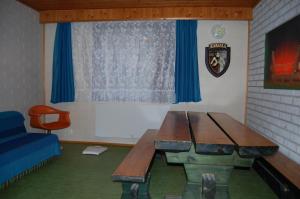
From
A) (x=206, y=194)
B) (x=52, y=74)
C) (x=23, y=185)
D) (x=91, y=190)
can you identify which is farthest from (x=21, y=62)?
(x=206, y=194)

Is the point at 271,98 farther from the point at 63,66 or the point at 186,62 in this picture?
the point at 63,66

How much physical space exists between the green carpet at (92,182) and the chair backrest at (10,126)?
602 mm

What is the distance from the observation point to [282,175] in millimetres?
1897

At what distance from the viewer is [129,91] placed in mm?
4324

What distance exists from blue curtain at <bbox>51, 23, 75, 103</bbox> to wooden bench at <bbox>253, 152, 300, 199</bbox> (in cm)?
333

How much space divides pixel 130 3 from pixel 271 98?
8.20 feet

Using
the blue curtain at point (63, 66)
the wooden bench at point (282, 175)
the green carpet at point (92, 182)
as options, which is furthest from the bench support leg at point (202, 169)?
the blue curtain at point (63, 66)

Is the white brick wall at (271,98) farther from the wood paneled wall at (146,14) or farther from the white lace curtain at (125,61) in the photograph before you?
the white lace curtain at (125,61)

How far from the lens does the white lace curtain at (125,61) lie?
420cm

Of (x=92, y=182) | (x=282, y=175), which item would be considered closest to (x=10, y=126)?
(x=92, y=182)

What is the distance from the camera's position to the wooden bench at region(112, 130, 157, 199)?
1759mm

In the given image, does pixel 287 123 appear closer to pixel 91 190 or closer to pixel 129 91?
pixel 91 190

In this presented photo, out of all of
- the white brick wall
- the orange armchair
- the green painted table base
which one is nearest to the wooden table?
the green painted table base

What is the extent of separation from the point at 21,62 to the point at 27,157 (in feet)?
6.08
